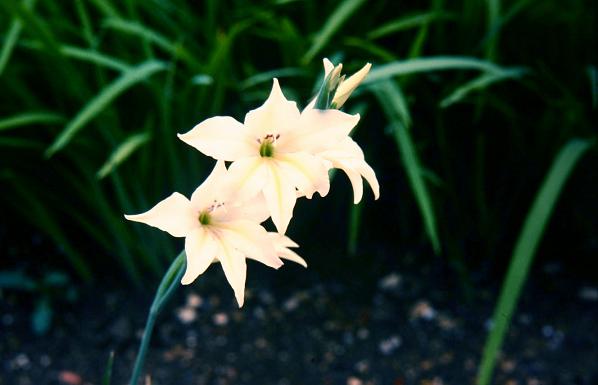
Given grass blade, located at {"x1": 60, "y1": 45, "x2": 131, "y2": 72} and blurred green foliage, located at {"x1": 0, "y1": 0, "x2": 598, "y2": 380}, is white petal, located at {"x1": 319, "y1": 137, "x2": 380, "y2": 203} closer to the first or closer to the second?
blurred green foliage, located at {"x1": 0, "y1": 0, "x2": 598, "y2": 380}

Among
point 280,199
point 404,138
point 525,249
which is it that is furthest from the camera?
point 404,138

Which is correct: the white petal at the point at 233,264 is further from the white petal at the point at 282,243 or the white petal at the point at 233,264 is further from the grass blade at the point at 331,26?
the grass blade at the point at 331,26

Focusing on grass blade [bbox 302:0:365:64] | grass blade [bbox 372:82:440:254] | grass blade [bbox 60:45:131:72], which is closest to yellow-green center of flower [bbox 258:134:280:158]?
grass blade [bbox 372:82:440:254]

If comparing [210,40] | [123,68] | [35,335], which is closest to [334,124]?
[123,68]

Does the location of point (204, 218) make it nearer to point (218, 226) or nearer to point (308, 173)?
point (218, 226)

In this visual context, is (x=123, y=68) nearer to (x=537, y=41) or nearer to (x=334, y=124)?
(x=537, y=41)

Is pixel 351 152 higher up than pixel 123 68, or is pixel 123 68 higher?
pixel 123 68

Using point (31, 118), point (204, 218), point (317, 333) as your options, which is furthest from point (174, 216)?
point (317, 333)
